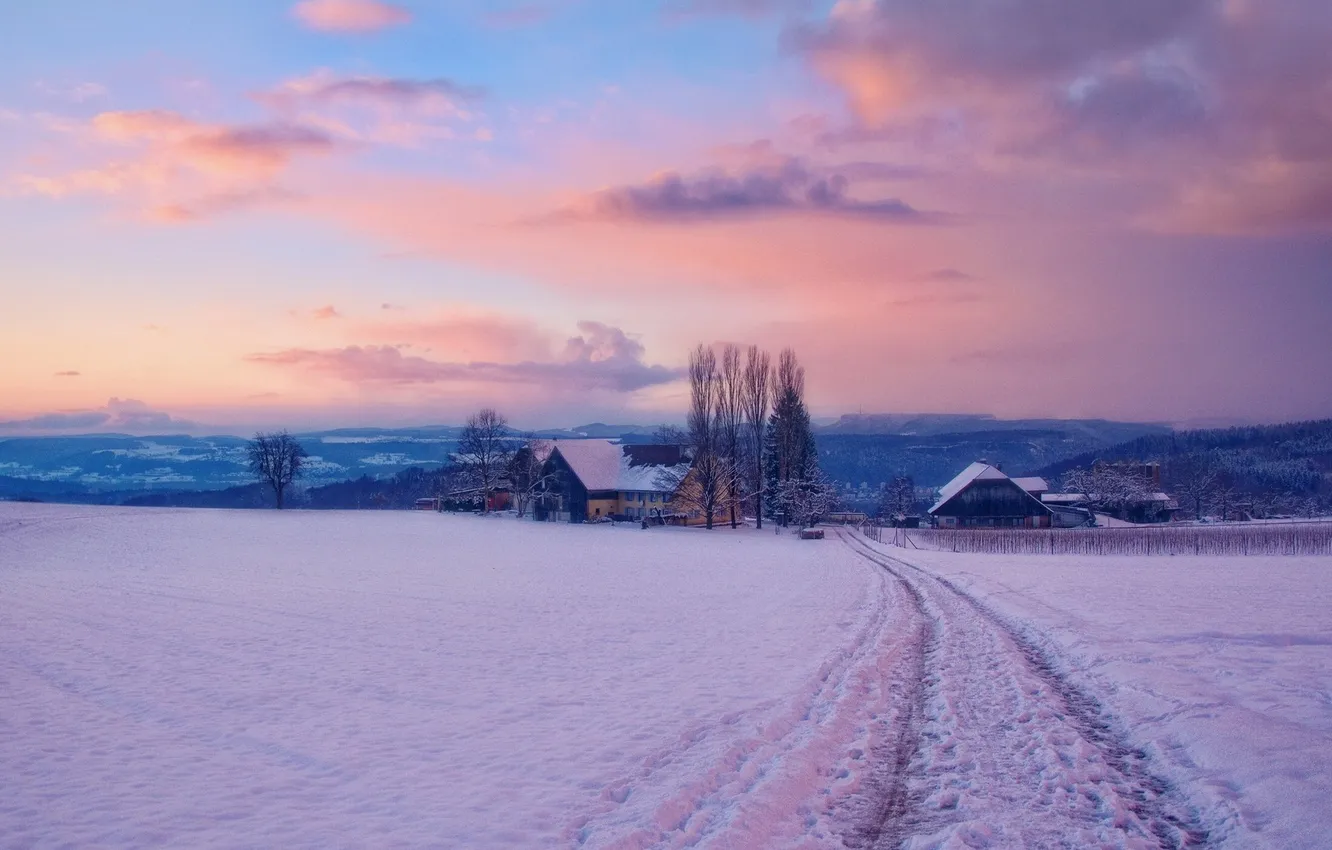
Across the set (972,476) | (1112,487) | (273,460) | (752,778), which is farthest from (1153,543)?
(273,460)

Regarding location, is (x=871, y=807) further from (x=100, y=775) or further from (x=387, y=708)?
(x=100, y=775)

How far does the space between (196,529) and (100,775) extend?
62.1 meters

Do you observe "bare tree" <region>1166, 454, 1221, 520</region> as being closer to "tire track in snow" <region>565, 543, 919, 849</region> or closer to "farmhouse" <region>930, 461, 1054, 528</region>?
"farmhouse" <region>930, 461, 1054, 528</region>

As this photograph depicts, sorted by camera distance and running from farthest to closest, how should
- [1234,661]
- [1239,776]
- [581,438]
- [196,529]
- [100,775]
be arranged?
[581,438], [196,529], [1234,661], [100,775], [1239,776]

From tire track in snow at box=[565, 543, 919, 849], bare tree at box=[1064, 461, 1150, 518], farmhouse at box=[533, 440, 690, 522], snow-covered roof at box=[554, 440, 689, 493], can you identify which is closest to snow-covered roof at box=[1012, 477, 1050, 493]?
bare tree at box=[1064, 461, 1150, 518]

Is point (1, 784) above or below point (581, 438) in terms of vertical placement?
below

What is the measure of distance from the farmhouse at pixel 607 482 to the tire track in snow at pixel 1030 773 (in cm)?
6869

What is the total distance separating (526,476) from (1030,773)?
268ft

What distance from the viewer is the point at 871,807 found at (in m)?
8.09

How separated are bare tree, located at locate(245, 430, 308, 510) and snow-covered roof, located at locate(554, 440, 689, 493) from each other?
32.2 m

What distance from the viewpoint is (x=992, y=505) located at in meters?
87.6

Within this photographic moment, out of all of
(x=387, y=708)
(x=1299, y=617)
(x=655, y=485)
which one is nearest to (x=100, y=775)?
(x=387, y=708)

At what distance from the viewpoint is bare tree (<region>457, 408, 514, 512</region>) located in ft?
302

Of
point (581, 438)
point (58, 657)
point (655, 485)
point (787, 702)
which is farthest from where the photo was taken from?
point (581, 438)
